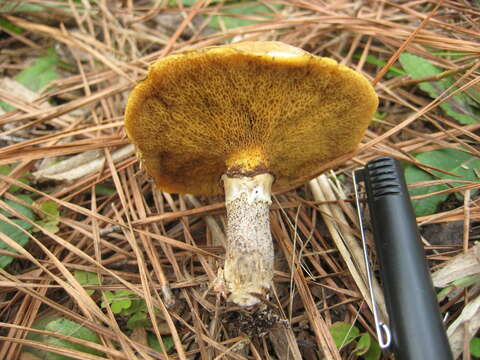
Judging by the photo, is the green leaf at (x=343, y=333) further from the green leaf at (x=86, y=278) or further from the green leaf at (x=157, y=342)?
the green leaf at (x=86, y=278)

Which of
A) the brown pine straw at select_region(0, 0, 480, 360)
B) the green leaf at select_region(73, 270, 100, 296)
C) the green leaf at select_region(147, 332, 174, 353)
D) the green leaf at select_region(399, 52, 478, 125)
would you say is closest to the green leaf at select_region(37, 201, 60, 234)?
the brown pine straw at select_region(0, 0, 480, 360)

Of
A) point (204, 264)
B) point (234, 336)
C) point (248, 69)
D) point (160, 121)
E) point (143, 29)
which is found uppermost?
point (143, 29)

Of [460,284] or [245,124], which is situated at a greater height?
[245,124]

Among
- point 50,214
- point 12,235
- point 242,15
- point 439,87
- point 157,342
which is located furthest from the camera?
point 242,15

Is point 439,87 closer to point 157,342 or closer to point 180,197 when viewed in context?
point 180,197

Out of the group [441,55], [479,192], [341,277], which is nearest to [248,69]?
[341,277]

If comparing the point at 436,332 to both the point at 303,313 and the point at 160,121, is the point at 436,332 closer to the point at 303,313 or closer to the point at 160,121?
the point at 303,313

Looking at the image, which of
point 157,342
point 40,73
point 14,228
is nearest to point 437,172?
point 157,342
